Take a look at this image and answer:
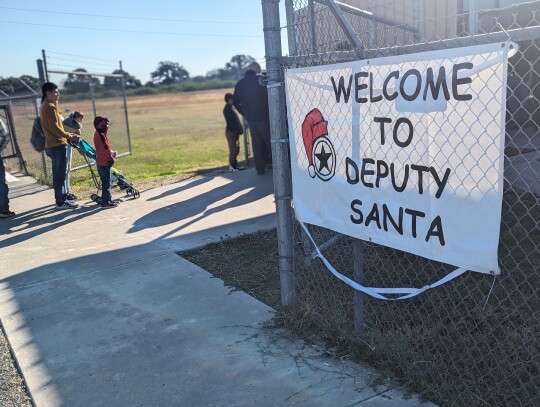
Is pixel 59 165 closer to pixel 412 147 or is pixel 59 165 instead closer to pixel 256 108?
pixel 256 108

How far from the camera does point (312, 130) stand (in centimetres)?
369

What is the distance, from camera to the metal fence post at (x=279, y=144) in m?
3.79

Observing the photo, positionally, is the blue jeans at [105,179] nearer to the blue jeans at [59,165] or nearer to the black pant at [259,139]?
the blue jeans at [59,165]

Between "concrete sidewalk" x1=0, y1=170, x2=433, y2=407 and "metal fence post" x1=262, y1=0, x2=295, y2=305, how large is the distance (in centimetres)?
42

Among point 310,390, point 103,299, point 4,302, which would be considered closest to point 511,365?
point 310,390

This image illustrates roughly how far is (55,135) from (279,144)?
17.0 feet

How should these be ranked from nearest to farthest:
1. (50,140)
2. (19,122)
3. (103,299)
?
(103,299), (50,140), (19,122)

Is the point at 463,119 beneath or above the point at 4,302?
above

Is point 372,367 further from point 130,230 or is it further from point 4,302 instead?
point 130,230

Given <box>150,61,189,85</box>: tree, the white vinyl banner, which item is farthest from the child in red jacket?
<box>150,61,189,85</box>: tree

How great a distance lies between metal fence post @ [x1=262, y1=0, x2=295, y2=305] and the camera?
12.4 ft

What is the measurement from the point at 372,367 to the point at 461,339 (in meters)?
0.72

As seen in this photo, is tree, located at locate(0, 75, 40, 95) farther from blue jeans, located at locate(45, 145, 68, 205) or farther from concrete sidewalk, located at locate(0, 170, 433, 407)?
concrete sidewalk, located at locate(0, 170, 433, 407)

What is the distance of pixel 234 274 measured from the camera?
17.2 feet
